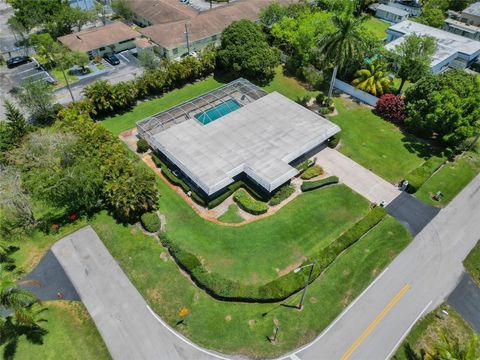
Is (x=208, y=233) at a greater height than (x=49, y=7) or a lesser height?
lesser

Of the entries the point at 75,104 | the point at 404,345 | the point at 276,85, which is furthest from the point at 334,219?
the point at 75,104

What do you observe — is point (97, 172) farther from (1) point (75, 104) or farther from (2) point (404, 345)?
(2) point (404, 345)

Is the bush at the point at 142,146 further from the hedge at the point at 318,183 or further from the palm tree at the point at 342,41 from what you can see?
the palm tree at the point at 342,41

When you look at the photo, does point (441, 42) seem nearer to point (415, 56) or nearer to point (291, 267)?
point (415, 56)

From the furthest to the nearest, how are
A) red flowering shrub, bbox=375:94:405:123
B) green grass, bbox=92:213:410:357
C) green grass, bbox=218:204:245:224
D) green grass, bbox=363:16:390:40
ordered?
1. green grass, bbox=363:16:390:40
2. red flowering shrub, bbox=375:94:405:123
3. green grass, bbox=218:204:245:224
4. green grass, bbox=92:213:410:357

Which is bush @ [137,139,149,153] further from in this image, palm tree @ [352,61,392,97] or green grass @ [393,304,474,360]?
green grass @ [393,304,474,360]

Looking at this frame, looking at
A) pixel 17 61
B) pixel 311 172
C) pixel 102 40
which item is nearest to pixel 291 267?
pixel 311 172

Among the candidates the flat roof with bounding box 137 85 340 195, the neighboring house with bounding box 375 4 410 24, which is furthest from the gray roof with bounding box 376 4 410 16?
the flat roof with bounding box 137 85 340 195
